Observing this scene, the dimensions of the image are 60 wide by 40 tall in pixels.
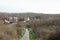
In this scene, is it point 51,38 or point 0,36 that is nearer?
point 0,36

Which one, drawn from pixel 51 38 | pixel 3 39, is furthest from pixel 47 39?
pixel 3 39

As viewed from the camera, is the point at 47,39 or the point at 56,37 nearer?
the point at 56,37

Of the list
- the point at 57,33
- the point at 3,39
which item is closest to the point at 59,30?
the point at 57,33

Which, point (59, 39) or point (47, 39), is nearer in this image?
point (59, 39)

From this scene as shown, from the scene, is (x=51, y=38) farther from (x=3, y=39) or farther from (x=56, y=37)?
(x=3, y=39)

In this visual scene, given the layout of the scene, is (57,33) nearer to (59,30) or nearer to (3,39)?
(59,30)

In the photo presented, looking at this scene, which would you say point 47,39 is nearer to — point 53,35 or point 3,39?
point 53,35
